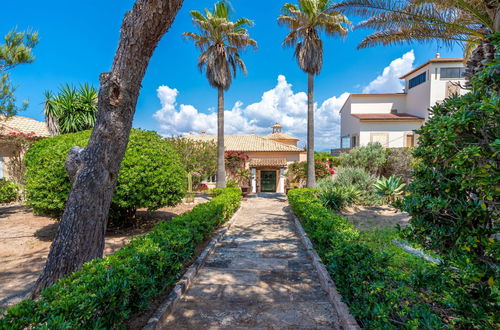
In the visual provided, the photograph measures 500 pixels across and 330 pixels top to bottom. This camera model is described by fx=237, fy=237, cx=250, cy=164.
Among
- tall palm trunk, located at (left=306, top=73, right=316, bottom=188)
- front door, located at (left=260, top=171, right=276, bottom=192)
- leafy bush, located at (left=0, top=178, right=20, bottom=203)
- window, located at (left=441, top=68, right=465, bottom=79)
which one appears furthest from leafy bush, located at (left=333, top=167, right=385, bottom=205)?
window, located at (left=441, top=68, right=465, bottom=79)

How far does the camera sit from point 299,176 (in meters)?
21.5

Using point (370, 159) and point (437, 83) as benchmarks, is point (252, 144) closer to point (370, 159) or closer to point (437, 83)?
point (370, 159)

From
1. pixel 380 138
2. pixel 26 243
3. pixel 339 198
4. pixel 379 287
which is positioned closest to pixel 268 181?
pixel 380 138

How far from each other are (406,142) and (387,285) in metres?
24.0

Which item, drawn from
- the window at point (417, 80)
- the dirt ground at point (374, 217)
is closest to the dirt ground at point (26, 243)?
the dirt ground at point (374, 217)

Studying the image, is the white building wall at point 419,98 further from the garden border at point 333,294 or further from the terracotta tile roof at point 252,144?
the garden border at point 333,294

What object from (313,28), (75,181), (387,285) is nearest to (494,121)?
(387,285)

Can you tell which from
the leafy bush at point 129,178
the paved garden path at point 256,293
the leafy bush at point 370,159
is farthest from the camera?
the leafy bush at point 370,159

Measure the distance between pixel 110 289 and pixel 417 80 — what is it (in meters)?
29.9

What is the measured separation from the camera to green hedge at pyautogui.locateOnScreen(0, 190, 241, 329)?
1.97m

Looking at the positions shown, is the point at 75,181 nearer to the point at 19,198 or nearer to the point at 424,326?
the point at 424,326

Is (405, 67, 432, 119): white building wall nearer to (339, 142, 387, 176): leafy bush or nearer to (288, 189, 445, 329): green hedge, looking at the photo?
(339, 142, 387, 176): leafy bush

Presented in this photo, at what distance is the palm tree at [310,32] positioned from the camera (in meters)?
12.9

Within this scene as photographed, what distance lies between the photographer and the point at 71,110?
40.3 feet
